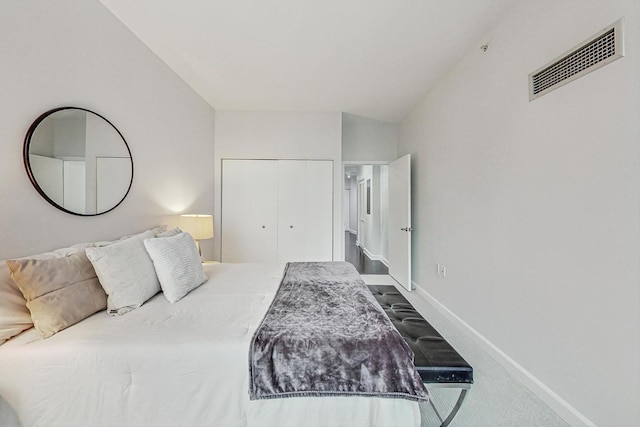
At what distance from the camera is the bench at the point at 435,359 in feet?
4.07

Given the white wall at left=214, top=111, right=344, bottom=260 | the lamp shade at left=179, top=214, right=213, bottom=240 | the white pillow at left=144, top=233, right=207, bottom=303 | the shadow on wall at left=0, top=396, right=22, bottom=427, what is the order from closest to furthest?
the shadow on wall at left=0, top=396, right=22, bottom=427, the white pillow at left=144, top=233, right=207, bottom=303, the lamp shade at left=179, top=214, right=213, bottom=240, the white wall at left=214, top=111, right=344, bottom=260

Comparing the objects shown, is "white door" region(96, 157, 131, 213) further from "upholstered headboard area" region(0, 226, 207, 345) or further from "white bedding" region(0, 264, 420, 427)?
"white bedding" region(0, 264, 420, 427)

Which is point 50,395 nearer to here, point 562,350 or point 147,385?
point 147,385

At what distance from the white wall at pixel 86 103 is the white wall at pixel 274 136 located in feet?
2.73

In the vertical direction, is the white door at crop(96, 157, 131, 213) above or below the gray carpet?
above

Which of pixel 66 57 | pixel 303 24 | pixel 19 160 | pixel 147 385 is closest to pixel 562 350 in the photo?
pixel 147 385

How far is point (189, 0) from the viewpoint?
73.7 inches

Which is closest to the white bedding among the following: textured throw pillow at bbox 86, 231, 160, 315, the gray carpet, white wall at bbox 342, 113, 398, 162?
textured throw pillow at bbox 86, 231, 160, 315

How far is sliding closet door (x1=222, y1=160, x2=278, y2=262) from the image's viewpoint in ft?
13.2

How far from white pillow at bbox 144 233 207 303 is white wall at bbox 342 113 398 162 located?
318 cm

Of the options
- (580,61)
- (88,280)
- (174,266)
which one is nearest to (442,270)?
(580,61)

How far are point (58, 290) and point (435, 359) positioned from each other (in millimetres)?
1838

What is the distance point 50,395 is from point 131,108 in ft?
6.72

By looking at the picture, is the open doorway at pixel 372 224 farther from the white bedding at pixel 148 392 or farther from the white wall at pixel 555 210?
the white bedding at pixel 148 392
